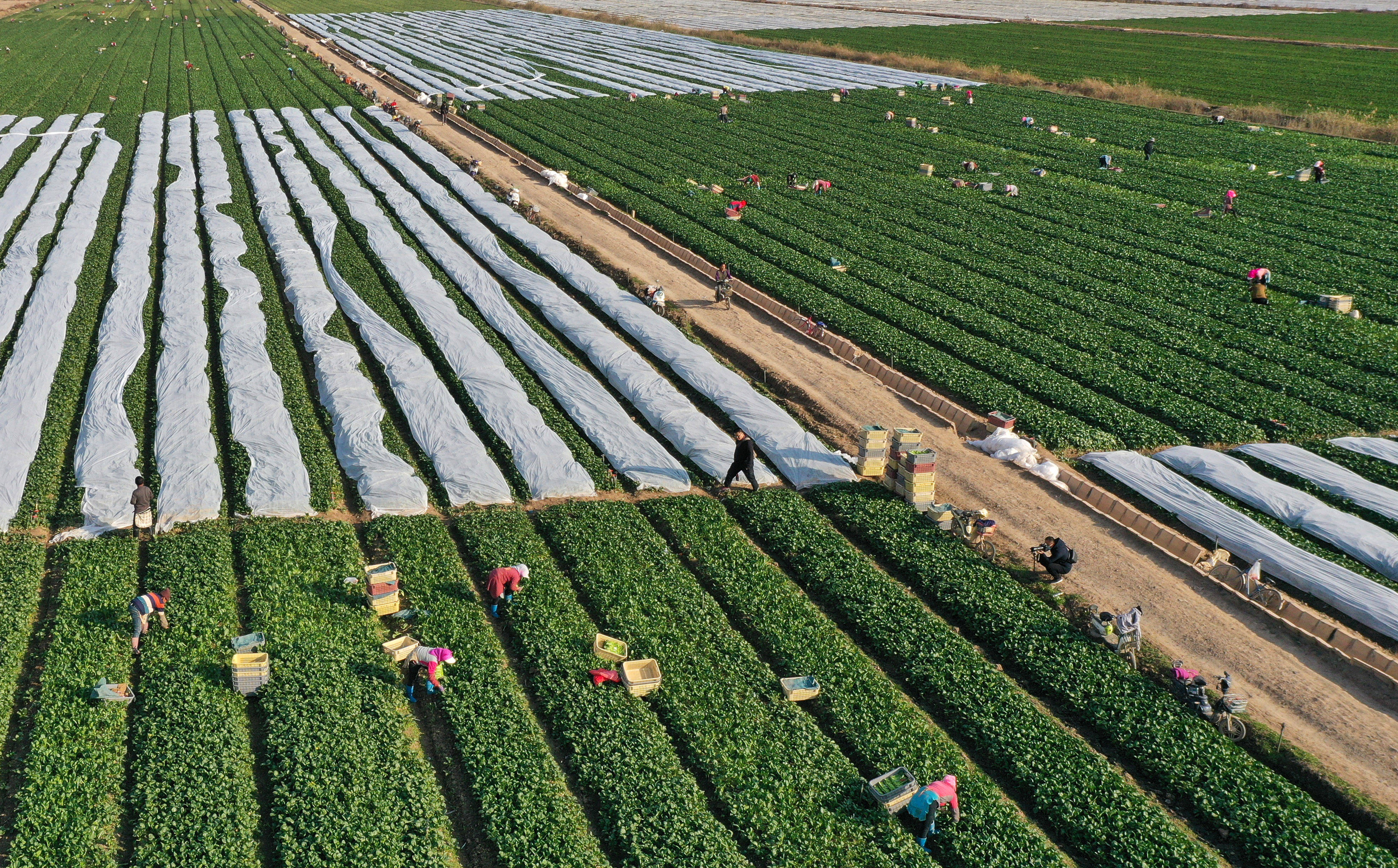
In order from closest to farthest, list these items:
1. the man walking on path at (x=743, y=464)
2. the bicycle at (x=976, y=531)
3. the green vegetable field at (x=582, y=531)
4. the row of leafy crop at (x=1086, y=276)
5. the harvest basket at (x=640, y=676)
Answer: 1. the green vegetable field at (x=582, y=531)
2. the harvest basket at (x=640, y=676)
3. the bicycle at (x=976, y=531)
4. the man walking on path at (x=743, y=464)
5. the row of leafy crop at (x=1086, y=276)

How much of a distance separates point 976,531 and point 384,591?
12288 millimetres

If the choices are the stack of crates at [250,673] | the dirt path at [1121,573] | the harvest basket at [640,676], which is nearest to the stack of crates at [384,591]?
the stack of crates at [250,673]

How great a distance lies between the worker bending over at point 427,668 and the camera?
58.1ft

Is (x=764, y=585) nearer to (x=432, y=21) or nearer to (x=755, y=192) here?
(x=755, y=192)

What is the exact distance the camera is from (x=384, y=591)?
19672 millimetres

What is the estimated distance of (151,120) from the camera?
65062 mm

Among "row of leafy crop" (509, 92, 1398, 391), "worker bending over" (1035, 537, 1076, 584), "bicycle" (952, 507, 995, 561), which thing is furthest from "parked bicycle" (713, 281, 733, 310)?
"worker bending over" (1035, 537, 1076, 584)

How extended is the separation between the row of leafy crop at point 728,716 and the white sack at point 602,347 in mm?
4084

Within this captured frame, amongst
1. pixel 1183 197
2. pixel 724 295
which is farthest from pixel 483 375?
pixel 1183 197

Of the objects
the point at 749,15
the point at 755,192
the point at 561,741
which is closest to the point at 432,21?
the point at 749,15

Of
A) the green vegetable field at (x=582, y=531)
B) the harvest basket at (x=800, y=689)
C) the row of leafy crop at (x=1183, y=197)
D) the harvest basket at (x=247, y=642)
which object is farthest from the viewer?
the row of leafy crop at (x=1183, y=197)

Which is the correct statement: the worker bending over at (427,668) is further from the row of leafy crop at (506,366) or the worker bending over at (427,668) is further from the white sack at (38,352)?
the white sack at (38,352)

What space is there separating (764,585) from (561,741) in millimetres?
5664

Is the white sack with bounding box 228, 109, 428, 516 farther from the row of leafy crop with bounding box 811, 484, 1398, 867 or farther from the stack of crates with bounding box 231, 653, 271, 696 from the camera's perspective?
the row of leafy crop with bounding box 811, 484, 1398, 867
